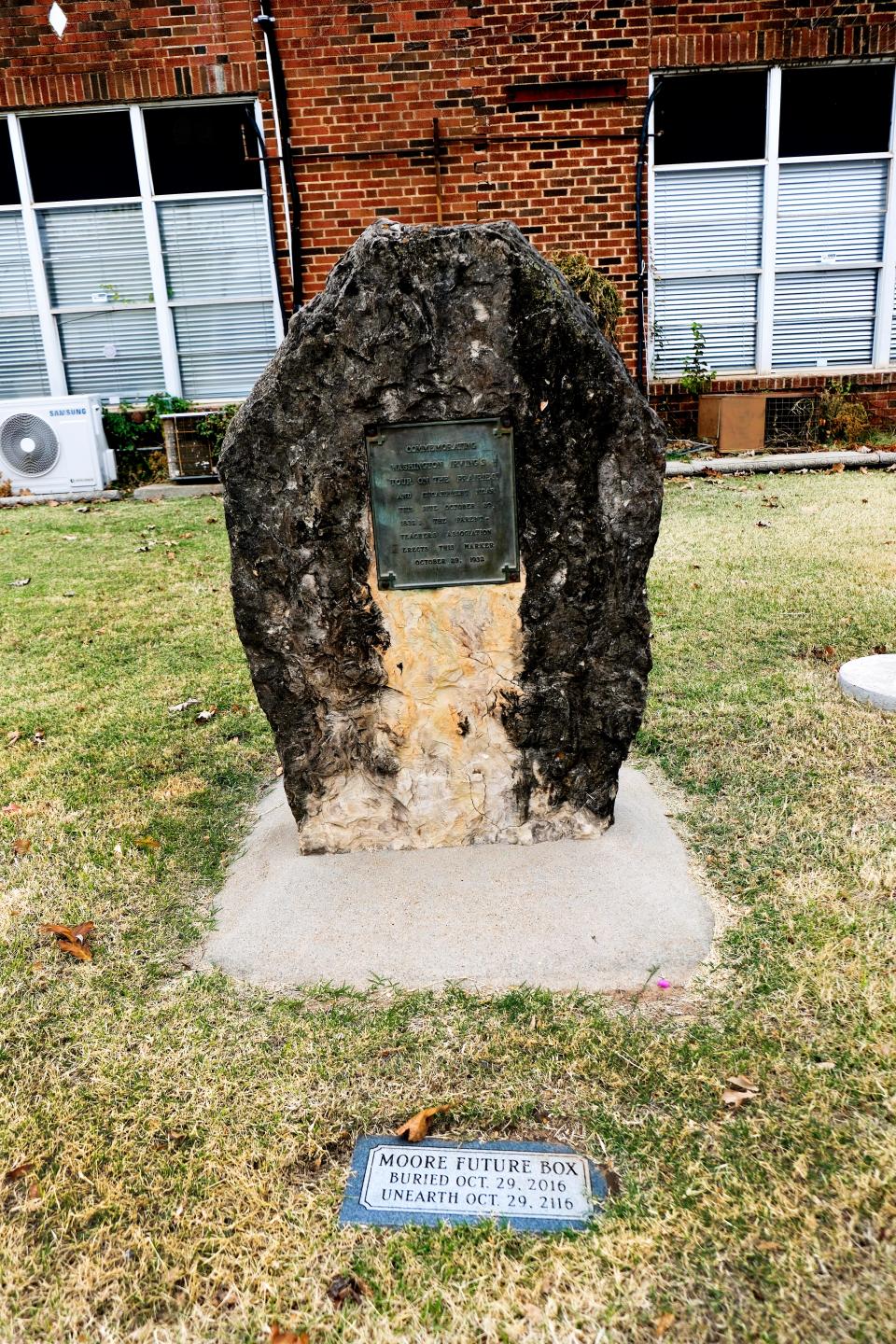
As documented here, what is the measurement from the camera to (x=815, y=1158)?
6.58ft

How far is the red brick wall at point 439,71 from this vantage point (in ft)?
30.1

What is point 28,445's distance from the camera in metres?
9.85

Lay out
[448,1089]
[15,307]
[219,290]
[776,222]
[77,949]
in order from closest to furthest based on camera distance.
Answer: [448,1089], [77,949], [776,222], [219,290], [15,307]

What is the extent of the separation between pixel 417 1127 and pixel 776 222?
10.6 meters

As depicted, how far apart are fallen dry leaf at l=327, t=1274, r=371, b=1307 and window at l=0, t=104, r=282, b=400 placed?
976 centimetres

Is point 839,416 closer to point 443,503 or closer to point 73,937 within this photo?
point 443,503

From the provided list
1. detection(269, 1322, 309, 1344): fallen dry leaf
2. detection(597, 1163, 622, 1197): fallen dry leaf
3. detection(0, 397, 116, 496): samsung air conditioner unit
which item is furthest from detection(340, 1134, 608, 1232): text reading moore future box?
detection(0, 397, 116, 496): samsung air conditioner unit

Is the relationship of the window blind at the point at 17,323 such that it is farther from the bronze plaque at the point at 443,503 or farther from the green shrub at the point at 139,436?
the bronze plaque at the point at 443,503

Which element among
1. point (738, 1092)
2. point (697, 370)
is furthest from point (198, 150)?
point (738, 1092)

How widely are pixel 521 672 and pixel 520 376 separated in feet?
2.94

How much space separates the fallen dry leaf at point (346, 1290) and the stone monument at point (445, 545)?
1536 mm

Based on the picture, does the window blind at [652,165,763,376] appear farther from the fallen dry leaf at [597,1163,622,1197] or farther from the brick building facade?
the fallen dry leaf at [597,1163,622,1197]

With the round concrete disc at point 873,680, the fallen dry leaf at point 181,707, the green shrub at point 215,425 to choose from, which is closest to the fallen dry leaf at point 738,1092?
the round concrete disc at point 873,680

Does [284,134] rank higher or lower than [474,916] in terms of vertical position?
higher
